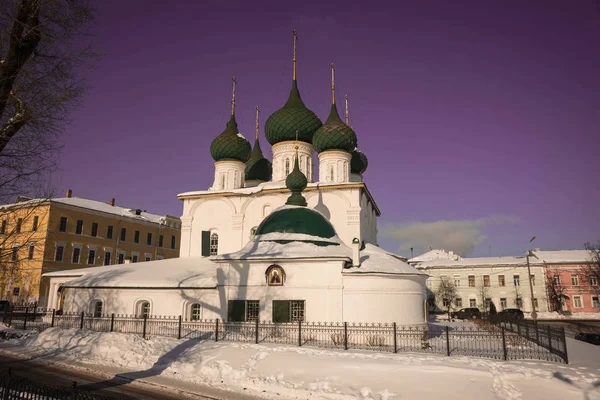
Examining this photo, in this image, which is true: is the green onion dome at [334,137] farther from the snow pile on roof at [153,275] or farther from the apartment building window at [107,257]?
the apartment building window at [107,257]

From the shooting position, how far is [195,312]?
777 inches

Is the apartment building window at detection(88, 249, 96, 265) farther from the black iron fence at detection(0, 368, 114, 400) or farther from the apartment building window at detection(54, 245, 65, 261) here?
the black iron fence at detection(0, 368, 114, 400)

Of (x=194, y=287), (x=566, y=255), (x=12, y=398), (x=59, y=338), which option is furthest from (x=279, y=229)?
(x=566, y=255)

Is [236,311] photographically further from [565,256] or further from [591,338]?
Result: [565,256]

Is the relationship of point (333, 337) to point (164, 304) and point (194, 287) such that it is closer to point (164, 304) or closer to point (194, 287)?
point (194, 287)

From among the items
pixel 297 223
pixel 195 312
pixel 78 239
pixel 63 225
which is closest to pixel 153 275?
pixel 195 312

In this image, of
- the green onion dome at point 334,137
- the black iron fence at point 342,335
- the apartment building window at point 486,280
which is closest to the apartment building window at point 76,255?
the black iron fence at point 342,335

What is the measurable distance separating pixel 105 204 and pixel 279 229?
27286mm

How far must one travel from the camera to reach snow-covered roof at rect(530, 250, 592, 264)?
4066 cm

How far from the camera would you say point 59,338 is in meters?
14.8

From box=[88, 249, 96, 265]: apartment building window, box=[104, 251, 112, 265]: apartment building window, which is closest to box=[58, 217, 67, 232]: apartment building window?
box=[88, 249, 96, 265]: apartment building window

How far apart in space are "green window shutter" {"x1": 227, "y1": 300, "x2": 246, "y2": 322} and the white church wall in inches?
174

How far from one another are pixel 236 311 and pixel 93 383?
8534 mm

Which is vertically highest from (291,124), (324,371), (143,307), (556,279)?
(291,124)
